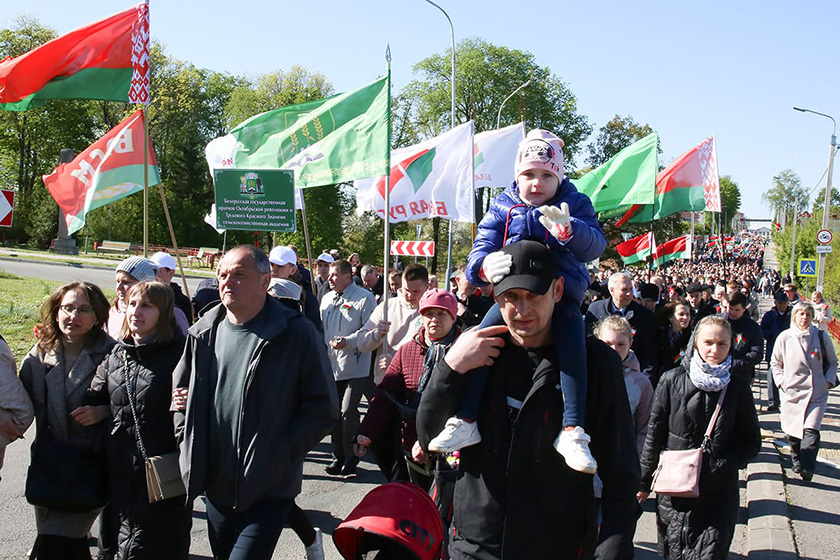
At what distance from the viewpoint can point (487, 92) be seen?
51438mm

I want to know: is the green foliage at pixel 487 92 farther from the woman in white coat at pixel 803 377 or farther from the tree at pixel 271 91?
the woman in white coat at pixel 803 377

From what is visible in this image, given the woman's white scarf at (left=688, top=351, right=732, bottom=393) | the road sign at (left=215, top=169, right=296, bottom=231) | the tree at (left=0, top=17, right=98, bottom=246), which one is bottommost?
the woman's white scarf at (left=688, top=351, right=732, bottom=393)

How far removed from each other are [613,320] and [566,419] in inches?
123

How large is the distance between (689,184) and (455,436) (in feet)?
43.5

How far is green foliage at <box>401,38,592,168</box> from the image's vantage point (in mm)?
51250

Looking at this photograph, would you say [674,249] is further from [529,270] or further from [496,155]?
[529,270]

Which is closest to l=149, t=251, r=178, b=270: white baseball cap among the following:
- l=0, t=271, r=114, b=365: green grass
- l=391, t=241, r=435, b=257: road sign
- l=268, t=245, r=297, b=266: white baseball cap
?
l=268, t=245, r=297, b=266: white baseball cap

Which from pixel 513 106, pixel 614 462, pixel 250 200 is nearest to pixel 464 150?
pixel 250 200

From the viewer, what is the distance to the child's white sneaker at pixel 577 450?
7.36 ft

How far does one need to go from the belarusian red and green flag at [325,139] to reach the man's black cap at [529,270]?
6.19 m

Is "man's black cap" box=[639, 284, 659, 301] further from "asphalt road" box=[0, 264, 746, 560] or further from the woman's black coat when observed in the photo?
the woman's black coat

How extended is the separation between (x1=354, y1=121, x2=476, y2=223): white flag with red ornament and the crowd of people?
18.8 feet

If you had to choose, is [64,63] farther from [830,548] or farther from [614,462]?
[830,548]

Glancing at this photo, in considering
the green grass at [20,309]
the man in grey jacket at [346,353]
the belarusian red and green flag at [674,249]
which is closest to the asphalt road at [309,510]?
the man in grey jacket at [346,353]
